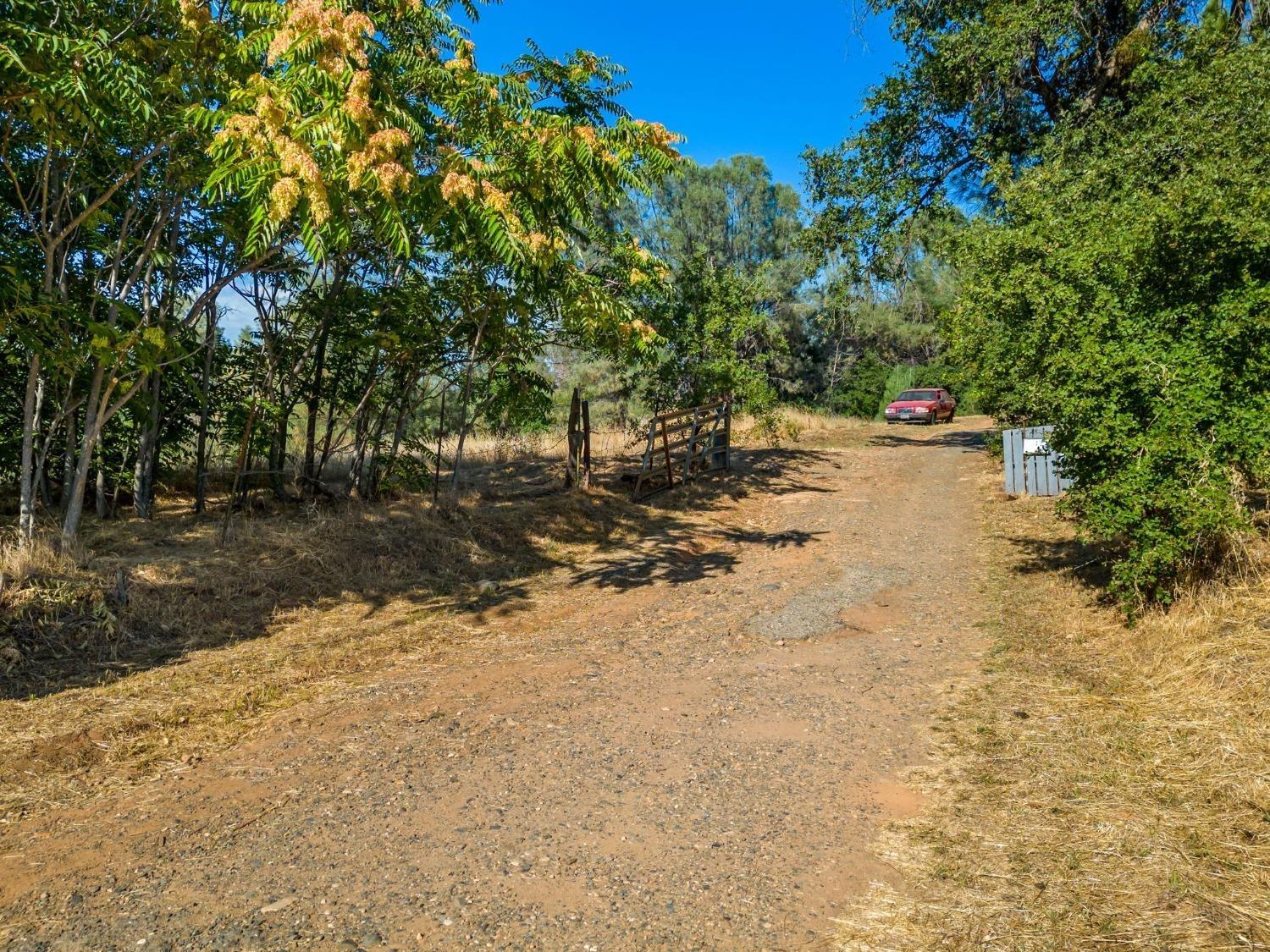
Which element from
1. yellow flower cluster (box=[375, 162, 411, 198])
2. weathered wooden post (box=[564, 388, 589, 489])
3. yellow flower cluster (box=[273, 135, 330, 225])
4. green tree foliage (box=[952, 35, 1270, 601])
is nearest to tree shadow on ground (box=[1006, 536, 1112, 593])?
green tree foliage (box=[952, 35, 1270, 601])

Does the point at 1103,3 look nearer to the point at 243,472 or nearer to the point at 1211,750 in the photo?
the point at 1211,750

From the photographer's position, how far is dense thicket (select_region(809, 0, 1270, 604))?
5887mm

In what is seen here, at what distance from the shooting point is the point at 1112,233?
296 inches

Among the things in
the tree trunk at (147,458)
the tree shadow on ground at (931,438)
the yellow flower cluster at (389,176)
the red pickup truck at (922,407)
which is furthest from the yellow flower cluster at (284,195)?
the red pickup truck at (922,407)

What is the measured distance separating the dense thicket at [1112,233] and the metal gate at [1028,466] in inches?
27.9

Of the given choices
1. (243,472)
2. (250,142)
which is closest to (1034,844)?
(250,142)

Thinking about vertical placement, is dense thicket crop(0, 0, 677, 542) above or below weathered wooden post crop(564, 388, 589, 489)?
above

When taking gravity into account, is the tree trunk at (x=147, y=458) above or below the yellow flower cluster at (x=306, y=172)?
below

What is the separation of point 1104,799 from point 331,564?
7213 millimetres

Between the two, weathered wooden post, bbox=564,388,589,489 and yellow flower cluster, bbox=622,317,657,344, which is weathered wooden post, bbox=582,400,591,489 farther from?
yellow flower cluster, bbox=622,317,657,344

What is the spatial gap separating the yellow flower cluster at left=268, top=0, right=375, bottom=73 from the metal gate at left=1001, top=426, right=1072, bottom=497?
1055cm

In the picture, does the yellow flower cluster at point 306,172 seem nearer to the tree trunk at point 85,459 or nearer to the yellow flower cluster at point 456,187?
the yellow flower cluster at point 456,187

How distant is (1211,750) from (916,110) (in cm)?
1723

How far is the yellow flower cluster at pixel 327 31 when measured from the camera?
5.60m
